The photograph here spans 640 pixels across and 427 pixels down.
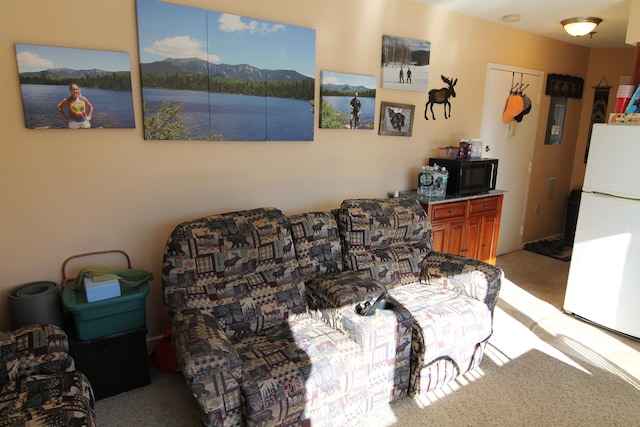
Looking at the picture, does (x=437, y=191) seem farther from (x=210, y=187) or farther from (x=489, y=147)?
(x=210, y=187)

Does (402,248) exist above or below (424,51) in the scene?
below

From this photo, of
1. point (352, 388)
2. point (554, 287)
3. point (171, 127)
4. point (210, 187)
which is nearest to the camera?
point (352, 388)

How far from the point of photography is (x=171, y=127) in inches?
95.1

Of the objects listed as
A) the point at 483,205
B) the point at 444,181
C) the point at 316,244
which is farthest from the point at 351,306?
the point at 483,205

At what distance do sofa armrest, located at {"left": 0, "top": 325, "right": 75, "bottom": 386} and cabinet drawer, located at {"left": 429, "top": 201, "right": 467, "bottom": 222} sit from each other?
2.60m

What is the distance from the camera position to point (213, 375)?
1594 mm

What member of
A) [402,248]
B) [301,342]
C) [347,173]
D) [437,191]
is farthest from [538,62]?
[301,342]

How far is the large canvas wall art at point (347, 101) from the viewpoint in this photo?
2979mm

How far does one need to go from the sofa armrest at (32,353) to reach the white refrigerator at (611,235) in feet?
11.6

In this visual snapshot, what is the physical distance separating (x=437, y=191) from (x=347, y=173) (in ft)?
2.71

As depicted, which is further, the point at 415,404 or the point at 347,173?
the point at 347,173

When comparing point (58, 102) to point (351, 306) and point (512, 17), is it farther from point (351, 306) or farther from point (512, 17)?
point (512, 17)

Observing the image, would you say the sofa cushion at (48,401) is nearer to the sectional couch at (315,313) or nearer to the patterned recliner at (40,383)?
the patterned recliner at (40,383)

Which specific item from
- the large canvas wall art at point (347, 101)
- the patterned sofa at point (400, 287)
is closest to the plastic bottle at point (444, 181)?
the patterned sofa at point (400, 287)
